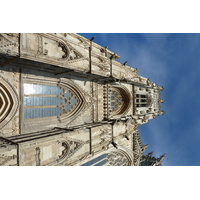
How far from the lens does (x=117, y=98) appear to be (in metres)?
25.1

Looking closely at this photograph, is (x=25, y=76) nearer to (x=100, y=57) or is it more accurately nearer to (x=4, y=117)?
(x=4, y=117)

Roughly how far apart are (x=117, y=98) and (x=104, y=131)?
8761 millimetres

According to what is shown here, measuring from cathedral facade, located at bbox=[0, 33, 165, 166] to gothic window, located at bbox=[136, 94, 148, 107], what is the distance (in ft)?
10.6

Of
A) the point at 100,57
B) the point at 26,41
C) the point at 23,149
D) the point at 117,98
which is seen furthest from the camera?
the point at 117,98

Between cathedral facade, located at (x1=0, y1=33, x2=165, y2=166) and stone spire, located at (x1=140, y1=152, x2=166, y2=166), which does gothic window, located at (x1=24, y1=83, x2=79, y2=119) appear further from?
stone spire, located at (x1=140, y1=152, x2=166, y2=166)

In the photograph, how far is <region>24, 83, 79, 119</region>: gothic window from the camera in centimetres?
1473

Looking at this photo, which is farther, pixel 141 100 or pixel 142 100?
pixel 142 100

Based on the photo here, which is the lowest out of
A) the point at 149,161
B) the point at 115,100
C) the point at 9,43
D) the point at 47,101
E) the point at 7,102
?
the point at 149,161

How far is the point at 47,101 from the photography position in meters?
16.5

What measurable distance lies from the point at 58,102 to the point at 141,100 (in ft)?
52.5

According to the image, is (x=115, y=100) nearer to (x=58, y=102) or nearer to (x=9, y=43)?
(x=58, y=102)

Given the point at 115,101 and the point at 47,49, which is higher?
the point at 47,49

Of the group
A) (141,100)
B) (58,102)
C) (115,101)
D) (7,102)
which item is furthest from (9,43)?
(141,100)

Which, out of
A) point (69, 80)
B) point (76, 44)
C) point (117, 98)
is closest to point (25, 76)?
point (69, 80)
